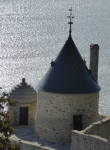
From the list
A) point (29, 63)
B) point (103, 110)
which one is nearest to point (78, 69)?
point (103, 110)

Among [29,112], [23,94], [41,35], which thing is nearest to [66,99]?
[23,94]

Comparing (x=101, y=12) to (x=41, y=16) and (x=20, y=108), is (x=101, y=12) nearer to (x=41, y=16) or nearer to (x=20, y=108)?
(x=41, y=16)

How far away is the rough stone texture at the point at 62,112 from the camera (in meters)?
26.6

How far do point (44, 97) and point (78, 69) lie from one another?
2781 mm

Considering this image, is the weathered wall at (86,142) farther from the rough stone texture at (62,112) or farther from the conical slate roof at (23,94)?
the conical slate roof at (23,94)

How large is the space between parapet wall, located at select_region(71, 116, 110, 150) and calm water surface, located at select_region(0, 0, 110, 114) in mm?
22849

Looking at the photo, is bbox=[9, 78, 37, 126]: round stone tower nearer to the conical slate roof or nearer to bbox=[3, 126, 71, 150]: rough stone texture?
the conical slate roof

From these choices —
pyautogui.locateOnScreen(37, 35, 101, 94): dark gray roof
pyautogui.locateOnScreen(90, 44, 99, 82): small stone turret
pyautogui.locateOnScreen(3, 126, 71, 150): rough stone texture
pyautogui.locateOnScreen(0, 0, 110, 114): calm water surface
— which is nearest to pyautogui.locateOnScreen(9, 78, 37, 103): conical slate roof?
pyautogui.locateOnScreen(3, 126, 71, 150): rough stone texture

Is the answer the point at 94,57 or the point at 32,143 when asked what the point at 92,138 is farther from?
the point at 94,57

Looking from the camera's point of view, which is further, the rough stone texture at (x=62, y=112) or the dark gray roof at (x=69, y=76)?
the dark gray roof at (x=69, y=76)

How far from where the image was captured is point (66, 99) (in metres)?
26.6

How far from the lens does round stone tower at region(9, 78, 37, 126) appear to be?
30688 mm

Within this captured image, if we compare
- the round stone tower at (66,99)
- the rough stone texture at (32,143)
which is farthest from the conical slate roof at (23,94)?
the round stone tower at (66,99)

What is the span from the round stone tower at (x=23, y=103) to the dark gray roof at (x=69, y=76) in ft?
10.7
